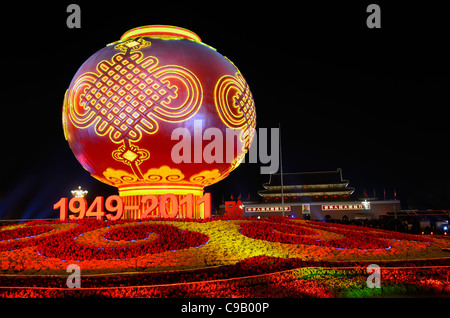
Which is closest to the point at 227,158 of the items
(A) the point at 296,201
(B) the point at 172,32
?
(B) the point at 172,32

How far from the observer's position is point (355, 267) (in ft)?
24.0

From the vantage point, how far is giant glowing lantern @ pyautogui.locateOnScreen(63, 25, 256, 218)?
38.5ft

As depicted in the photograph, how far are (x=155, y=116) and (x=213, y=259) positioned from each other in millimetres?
5116

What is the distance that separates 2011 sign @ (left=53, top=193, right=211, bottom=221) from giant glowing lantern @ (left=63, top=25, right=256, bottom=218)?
0.15 feet

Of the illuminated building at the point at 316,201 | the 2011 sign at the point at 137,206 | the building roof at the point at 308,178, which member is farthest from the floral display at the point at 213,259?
the building roof at the point at 308,178

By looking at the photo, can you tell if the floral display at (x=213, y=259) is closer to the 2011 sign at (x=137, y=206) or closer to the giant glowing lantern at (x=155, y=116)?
the 2011 sign at (x=137, y=206)

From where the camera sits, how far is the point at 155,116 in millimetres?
11648

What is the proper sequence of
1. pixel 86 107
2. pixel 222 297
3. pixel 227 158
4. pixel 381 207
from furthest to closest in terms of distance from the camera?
pixel 381 207 < pixel 227 158 < pixel 86 107 < pixel 222 297

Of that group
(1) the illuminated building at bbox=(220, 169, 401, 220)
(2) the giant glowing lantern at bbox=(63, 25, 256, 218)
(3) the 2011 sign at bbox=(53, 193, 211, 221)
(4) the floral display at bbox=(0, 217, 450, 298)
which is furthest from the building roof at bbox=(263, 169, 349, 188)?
(4) the floral display at bbox=(0, 217, 450, 298)

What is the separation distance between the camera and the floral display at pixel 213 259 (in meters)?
5.98

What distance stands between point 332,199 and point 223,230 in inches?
Result: 1259

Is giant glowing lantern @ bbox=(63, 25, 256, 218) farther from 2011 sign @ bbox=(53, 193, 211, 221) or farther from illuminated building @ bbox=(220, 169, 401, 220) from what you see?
illuminated building @ bbox=(220, 169, 401, 220)

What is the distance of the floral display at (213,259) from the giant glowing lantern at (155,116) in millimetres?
2002
